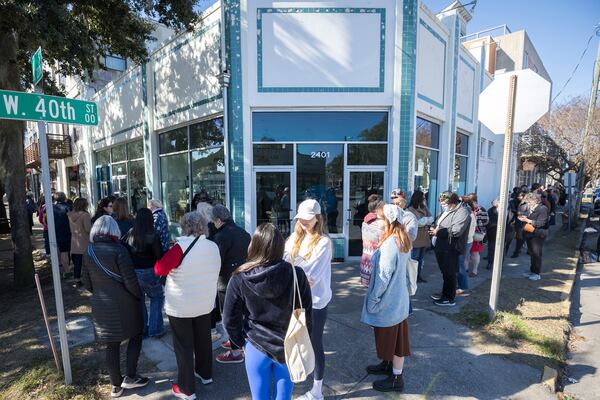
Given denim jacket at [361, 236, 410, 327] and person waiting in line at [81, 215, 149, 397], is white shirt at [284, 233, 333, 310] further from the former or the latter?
person waiting in line at [81, 215, 149, 397]

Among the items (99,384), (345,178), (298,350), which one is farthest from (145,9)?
(298,350)

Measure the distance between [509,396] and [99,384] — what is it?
13.1ft

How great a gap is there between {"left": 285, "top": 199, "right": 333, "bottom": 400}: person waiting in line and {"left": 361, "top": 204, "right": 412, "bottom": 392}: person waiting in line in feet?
1.48

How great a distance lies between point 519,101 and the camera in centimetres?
408

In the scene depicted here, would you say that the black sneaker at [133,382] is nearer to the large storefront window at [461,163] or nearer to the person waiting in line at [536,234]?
the person waiting in line at [536,234]

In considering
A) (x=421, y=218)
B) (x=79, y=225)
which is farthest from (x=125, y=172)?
(x=421, y=218)

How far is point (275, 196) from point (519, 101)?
494 cm

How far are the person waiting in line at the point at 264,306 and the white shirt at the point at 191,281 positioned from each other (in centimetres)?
66

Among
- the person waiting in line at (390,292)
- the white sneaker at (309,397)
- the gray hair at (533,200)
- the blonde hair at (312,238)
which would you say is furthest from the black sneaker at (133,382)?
the gray hair at (533,200)

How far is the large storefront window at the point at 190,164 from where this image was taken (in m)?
7.95

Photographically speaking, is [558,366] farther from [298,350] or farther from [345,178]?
[345,178]

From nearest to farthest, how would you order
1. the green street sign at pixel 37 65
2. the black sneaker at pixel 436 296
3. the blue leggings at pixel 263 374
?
the blue leggings at pixel 263 374, the green street sign at pixel 37 65, the black sneaker at pixel 436 296

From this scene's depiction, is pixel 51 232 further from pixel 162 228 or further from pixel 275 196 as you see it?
pixel 275 196

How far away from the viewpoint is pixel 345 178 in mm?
7293
